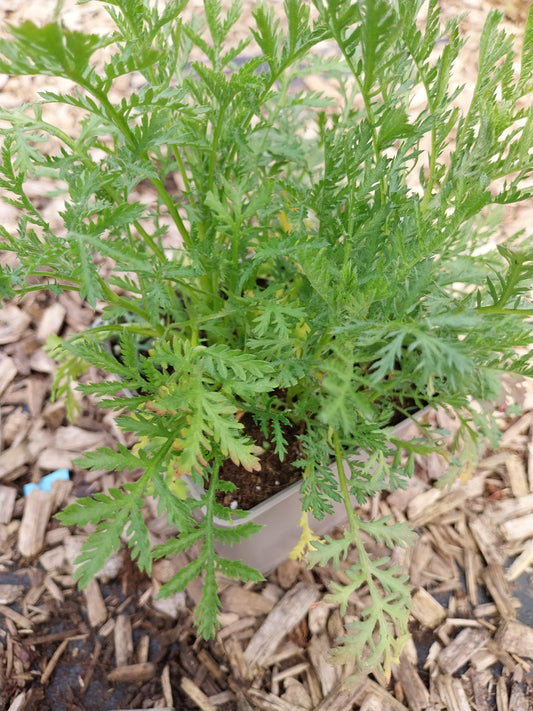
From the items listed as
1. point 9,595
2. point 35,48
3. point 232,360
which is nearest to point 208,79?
point 35,48

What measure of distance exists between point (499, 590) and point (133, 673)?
799 millimetres

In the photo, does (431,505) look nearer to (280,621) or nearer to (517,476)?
(517,476)

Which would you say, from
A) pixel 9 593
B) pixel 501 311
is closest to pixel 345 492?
pixel 501 311

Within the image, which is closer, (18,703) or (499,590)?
(18,703)

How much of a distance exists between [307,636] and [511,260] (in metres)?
0.89

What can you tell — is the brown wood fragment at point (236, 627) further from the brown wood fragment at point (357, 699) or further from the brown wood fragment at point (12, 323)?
the brown wood fragment at point (12, 323)

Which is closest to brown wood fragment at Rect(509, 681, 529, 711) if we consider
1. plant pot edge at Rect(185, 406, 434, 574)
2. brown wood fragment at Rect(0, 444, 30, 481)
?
plant pot edge at Rect(185, 406, 434, 574)

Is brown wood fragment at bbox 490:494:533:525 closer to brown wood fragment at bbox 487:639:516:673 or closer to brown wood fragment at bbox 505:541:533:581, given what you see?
brown wood fragment at bbox 505:541:533:581

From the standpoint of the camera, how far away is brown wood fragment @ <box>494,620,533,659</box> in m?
1.13

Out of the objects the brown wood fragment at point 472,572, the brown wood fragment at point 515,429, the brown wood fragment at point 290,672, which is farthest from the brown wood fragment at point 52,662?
the brown wood fragment at point 515,429

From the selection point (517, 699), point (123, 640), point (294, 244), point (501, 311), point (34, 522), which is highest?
point (294, 244)

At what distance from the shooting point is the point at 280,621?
1152 millimetres

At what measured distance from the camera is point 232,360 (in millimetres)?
735

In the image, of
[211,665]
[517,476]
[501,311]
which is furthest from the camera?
[517,476]
